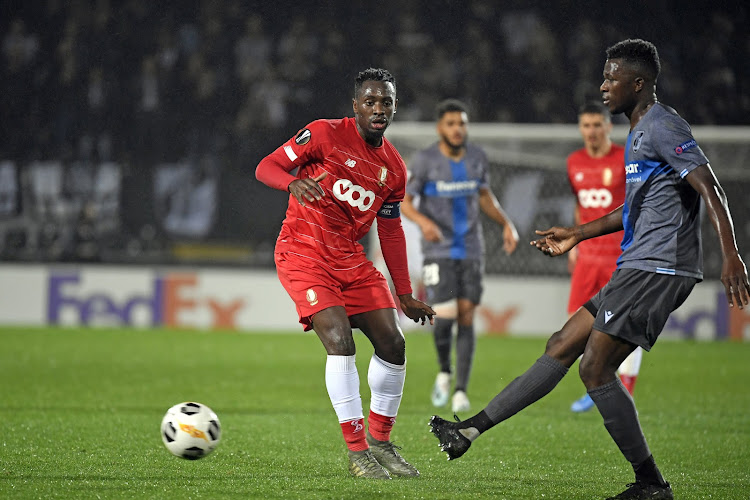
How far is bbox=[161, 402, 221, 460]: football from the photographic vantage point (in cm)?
464

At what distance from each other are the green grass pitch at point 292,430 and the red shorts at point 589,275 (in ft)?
2.91

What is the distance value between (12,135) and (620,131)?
10070 millimetres

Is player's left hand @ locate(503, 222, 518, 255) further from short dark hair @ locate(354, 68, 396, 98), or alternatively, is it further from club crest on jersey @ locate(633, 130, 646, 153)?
club crest on jersey @ locate(633, 130, 646, 153)

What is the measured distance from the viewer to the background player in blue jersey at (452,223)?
26.1ft

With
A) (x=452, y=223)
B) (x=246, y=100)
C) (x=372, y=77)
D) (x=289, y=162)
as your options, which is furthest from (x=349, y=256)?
(x=246, y=100)

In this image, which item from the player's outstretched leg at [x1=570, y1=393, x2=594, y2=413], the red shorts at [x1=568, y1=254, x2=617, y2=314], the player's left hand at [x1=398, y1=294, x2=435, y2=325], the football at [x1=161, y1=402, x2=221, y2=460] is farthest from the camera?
the player's outstretched leg at [x1=570, y1=393, x2=594, y2=413]

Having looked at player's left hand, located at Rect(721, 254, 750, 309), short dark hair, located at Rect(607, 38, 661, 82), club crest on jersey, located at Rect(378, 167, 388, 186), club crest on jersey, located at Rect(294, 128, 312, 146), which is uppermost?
short dark hair, located at Rect(607, 38, 661, 82)

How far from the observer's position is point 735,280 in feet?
12.6

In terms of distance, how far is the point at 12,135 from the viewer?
16.9 metres

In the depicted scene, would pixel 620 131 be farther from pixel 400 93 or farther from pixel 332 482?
pixel 332 482

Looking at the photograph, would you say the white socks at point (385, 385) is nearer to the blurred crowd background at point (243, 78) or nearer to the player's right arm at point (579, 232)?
the player's right arm at point (579, 232)

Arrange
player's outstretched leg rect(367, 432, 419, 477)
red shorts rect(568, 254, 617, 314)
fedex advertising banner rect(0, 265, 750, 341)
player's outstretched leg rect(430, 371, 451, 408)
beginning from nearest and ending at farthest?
player's outstretched leg rect(367, 432, 419, 477), red shorts rect(568, 254, 617, 314), player's outstretched leg rect(430, 371, 451, 408), fedex advertising banner rect(0, 265, 750, 341)

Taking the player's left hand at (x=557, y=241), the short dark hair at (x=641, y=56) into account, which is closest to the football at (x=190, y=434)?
the player's left hand at (x=557, y=241)

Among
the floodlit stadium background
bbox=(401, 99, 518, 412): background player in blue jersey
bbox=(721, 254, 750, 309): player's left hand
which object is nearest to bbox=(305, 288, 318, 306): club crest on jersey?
bbox=(721, 254, 750, 309): player's left hand
